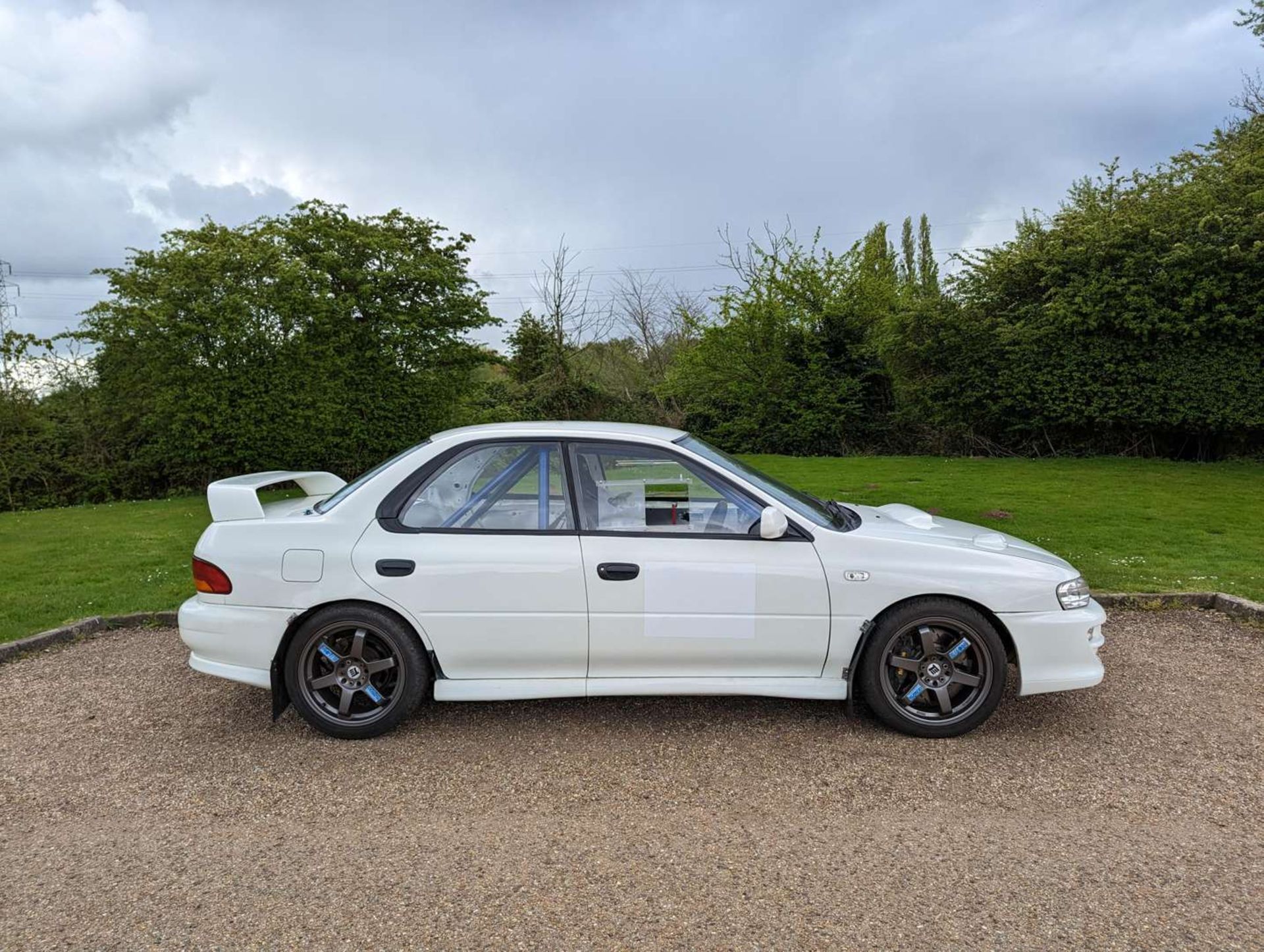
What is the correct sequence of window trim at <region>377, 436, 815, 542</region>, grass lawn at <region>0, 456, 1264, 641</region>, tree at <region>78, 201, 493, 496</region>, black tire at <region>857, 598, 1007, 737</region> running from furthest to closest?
1. tree at <region>78, 201, 493, 496</region>
2. grass lawn at <region>0, 456, 1264, 641</region>
3. window trim at <region>377, 436, 815, 542</region>
4. black tire at <region>857, 598, 1007, 737</region>

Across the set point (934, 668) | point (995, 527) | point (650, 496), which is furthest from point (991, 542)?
point (995, 527)

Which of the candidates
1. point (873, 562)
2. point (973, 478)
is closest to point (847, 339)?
point (973, 478)

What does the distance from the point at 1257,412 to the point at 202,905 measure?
1944 cm

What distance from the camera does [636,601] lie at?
363cm

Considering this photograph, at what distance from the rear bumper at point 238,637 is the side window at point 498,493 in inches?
31.8

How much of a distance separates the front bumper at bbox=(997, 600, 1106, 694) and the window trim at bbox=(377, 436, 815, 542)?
1.10m

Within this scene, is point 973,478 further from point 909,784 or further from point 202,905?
point 202,905

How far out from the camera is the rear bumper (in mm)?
3686

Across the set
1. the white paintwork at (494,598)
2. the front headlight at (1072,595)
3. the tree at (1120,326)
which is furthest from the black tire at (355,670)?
the tree at (1120,326)

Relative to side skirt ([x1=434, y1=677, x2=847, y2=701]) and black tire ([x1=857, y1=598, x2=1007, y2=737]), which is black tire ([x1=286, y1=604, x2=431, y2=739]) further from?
black tire ([x1=857, y1=598, x2=1007, y2=737])

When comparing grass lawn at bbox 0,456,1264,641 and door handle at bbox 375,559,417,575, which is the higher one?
door handle at bbox 375,559,417,575

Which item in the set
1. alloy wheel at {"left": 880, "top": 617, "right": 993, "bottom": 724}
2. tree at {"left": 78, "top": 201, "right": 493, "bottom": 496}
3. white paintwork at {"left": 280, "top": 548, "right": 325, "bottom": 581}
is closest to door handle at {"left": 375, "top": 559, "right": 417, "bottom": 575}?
white paintwork at {"left": 280, "top": 548, "right": 325, "bottom": 581}

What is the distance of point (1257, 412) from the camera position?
610 inches

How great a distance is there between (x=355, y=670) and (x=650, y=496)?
170cm
